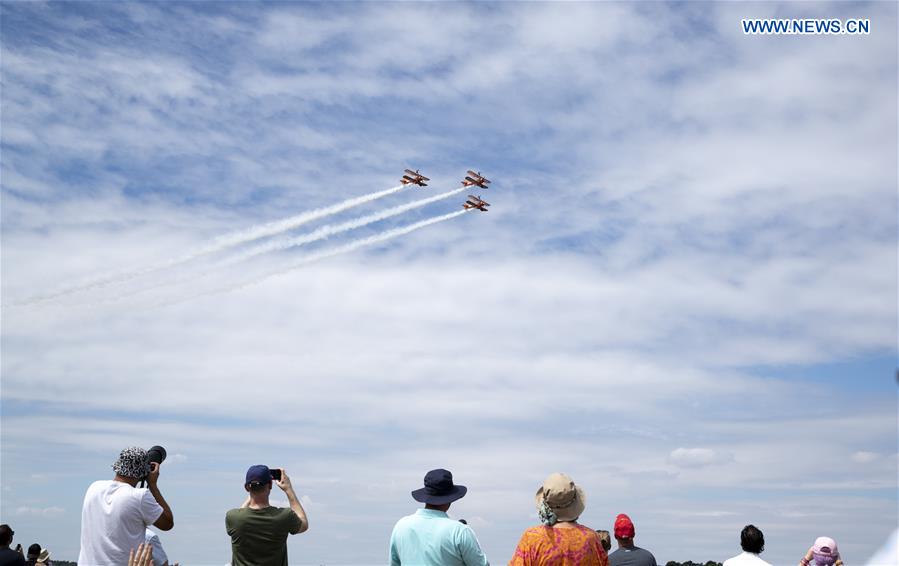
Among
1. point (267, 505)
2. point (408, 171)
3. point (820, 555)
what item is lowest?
point (820, 555)

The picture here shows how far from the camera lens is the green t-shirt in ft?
37.0

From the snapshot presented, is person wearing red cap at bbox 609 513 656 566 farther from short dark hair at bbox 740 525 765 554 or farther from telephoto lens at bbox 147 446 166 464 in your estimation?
telephoto lens at bbox 147 446 166 464

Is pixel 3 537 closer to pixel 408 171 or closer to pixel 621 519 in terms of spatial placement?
pixel 621 519

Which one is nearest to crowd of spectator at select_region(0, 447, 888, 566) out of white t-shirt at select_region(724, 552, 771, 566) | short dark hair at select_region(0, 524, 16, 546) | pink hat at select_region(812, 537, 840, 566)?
white t-shirt at select_region(724, 552, 771, 566)

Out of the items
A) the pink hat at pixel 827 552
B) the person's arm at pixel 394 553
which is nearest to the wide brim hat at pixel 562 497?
the person's arm at pixel 394 553

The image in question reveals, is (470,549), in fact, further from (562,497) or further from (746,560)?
(746,560)

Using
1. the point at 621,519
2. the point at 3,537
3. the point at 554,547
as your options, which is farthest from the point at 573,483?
the point at 3,537

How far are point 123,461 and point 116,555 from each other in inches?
50.1

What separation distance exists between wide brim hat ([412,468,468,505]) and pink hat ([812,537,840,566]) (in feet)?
22.9

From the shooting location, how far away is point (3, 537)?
48.9 ft

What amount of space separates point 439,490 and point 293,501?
253 cm

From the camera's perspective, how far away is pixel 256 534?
1129 cm

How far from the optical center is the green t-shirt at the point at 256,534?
11.3 metres

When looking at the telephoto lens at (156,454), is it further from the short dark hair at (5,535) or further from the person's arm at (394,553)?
the short dark hair at (5,535)
